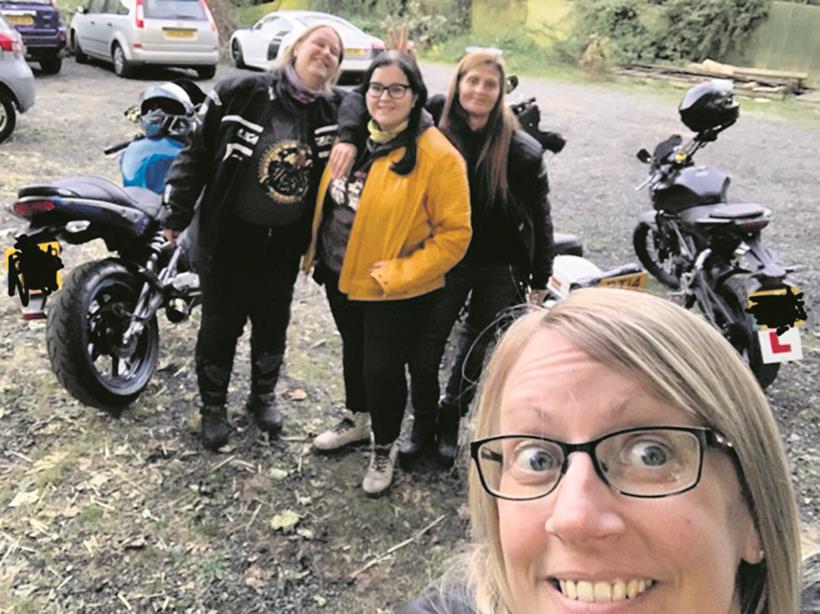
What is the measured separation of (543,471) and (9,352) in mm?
3892

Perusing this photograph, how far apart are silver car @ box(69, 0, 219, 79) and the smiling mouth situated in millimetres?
13498

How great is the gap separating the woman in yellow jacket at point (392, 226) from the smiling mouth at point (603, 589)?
1949mm

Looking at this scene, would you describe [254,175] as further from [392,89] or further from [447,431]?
[447,431]

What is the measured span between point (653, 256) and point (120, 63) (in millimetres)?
10792

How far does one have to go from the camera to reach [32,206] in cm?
328

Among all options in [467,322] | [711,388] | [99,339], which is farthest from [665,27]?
[711,388]

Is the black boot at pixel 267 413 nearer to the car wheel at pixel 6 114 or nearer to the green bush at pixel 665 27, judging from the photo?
the car wheel at pixel 6 114

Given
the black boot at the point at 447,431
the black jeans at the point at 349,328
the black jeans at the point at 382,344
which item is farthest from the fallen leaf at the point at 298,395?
the black boot at the point at 447,431

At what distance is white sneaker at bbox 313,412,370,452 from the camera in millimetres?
3531

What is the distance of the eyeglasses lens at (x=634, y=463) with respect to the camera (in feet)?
3.44

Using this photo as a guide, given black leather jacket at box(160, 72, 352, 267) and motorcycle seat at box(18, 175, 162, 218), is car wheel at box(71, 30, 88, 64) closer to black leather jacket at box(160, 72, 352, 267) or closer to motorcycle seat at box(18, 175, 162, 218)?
motorcycle seat at box(18, 175, 162, 218)

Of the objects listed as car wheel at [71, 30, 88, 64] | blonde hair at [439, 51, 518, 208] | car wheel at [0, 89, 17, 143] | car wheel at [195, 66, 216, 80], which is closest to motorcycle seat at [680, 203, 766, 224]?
blonde hair at [439, 51, 518, 208]

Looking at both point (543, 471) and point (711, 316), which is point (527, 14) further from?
point (543, 471)

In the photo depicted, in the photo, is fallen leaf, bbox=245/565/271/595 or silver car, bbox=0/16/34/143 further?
silver car, bbox=0/16/34/143
